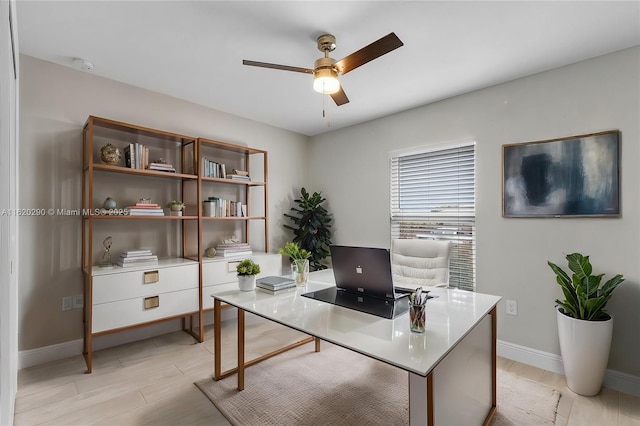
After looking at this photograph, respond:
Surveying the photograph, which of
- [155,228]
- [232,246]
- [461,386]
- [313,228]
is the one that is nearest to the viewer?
[461,386]

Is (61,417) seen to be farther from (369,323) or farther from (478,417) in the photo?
(478,417)

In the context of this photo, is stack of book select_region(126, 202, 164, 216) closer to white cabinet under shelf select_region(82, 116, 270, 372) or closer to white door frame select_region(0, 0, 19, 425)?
white cabinet under shelf select_region(82, 116, 270, 372)

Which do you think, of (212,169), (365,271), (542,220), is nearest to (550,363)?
(542,220)

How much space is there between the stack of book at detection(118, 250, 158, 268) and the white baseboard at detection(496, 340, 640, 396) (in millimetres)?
3282

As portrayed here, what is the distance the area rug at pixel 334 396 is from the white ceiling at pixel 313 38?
246cm

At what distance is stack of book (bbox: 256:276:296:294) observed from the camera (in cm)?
210

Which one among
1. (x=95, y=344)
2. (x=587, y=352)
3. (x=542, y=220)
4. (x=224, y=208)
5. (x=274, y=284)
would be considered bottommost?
(x=95, y=344)

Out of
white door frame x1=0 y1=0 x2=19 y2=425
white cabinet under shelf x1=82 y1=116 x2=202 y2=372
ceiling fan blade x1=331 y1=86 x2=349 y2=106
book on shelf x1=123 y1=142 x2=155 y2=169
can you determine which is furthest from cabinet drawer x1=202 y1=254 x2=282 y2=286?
ceiling fan blade x1=331 y1=86 x2=349 y2=106

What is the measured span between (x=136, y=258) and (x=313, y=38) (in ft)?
7.68

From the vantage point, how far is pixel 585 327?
6.93ft

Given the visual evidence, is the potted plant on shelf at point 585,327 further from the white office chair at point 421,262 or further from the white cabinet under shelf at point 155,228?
the white cabinet under shelf at point 155,228

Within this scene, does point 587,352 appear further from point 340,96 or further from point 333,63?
point 333,63

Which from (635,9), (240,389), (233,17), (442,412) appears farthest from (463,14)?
(240,389)

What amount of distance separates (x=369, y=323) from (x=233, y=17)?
198cm
